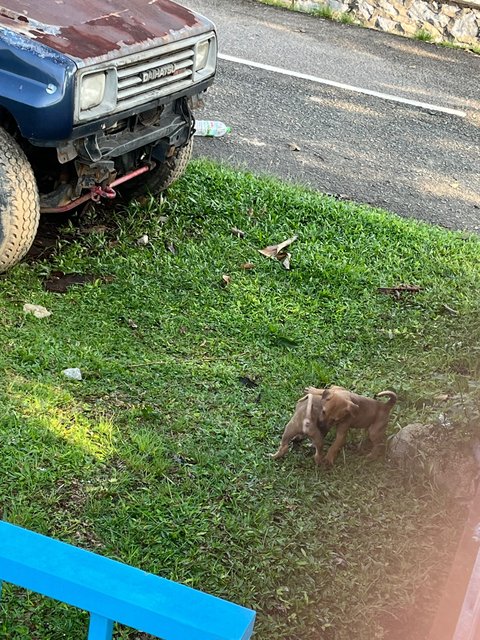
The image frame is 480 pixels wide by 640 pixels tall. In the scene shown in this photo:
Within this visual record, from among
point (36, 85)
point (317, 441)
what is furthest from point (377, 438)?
point (36, 85)

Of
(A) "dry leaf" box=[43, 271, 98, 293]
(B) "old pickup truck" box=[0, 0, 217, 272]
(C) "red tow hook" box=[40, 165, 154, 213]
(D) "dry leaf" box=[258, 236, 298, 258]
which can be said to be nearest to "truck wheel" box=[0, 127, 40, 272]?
(B) "old pickup truck" box=[0, 0, 217, 272]

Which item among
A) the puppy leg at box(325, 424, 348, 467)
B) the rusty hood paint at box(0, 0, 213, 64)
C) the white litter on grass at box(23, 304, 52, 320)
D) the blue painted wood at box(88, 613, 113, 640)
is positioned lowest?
the white litter on grass at box(23, 304, 52, 320)

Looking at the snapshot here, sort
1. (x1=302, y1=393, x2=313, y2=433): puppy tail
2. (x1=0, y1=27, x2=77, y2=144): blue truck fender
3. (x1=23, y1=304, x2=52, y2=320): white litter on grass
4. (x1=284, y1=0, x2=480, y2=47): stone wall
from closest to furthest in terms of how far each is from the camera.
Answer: (x1=302, y1=393, x2=313, y2=433): puppy tail, (x1=0, y1=27, x2=77, y2=144): blue truck fender, (x1=23, y1=304, x2=52, y2=320): white litter on grass, (x1=284, y1=0, x2=480, y2=47): stone wall

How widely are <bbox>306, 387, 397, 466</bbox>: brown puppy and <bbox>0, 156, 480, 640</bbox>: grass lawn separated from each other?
0.32 ft

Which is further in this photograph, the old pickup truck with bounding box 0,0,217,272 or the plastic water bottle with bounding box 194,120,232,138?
the plastic water bottle with bounding box 194,120,232,138

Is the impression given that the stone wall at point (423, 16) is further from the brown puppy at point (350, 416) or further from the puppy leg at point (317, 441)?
the puppy leg at point (317, 441)

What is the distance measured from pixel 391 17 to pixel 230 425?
27.8ft

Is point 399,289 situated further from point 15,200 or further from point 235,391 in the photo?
point 15,200

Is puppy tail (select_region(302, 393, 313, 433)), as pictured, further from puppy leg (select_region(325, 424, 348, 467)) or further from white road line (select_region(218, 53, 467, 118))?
white road line (select_region(218, 53, 467, 118))

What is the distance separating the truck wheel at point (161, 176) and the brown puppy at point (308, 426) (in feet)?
7.99

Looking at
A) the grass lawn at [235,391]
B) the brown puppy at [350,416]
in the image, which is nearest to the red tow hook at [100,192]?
the grass lawn at [235,391]

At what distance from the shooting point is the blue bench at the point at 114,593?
1.36m

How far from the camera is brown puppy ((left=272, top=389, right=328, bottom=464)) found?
11.8ft

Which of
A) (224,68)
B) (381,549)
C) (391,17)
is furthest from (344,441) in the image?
(391,17)
